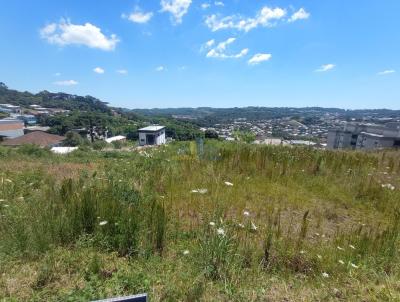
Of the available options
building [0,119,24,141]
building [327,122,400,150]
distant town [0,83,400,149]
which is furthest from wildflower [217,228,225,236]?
building [0,119,24,141]

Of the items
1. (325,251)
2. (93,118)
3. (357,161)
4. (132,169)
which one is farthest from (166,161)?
(93,118)

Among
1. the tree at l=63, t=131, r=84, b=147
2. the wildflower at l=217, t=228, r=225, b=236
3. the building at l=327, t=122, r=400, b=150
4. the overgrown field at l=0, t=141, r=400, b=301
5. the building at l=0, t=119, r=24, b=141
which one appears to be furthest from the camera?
the building at l=0, t=119, r=24, b=141

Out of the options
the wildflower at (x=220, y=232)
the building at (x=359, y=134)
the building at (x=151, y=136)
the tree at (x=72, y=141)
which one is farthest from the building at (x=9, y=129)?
the wildflower at (x=220, y=232)

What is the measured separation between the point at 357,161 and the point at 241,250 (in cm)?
592

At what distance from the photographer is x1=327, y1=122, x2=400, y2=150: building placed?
30.4m

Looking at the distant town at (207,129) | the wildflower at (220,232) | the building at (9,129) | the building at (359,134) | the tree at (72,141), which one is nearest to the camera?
the wildflower at (220,232)

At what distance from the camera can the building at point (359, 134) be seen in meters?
30.4

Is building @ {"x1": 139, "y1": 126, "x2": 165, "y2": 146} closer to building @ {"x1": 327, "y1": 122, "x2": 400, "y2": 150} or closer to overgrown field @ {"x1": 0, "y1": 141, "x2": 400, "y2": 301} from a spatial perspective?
building @ {"x1": 327, "y1": 122, "x2": 400, "y2": 150}

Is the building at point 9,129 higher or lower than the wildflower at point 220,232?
lower

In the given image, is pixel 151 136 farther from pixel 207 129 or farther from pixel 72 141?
pixel 72 141

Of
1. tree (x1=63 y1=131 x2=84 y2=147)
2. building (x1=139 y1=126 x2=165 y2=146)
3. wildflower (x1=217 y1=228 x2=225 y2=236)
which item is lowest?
tree (x1=63 y1=131 x2=84 y2=147)

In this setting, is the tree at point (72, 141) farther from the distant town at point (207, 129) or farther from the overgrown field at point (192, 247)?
the overgrown field at point (192, 247)

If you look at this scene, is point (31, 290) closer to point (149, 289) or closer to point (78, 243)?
point (78, 243)

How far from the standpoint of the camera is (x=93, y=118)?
241ft
